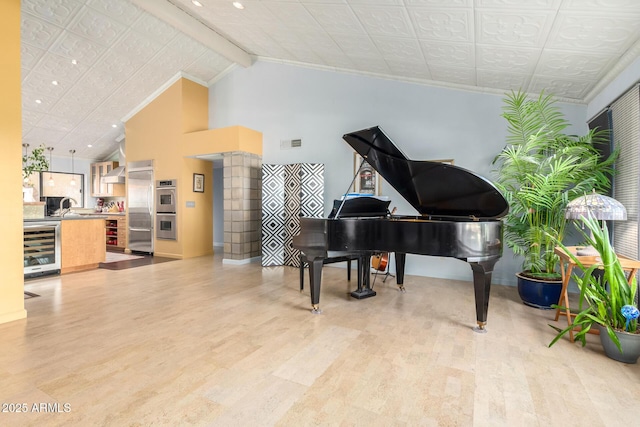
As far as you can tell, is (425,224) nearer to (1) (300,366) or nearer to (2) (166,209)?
(1) (300,366)

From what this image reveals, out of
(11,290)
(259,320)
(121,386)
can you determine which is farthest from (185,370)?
(11,290)

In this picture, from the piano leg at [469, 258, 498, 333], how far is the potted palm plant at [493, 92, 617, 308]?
112 cm

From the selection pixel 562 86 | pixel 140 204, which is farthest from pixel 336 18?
pixel 140 204

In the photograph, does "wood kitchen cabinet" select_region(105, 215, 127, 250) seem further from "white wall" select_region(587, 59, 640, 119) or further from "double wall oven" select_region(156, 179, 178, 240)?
"white wall" select_region(587, 59, 640, 119)

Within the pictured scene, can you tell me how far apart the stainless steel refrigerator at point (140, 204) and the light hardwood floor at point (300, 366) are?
3.62 metres

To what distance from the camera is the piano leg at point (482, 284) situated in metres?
2.72

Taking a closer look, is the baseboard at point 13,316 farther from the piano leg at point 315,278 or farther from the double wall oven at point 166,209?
the double wall oven at point 166,209

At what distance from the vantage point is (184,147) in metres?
6.74

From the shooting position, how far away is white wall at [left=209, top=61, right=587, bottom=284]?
15.2ft

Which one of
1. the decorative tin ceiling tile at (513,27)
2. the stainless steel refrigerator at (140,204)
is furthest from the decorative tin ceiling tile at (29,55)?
the decorative tin ceiling tile at (513,27)

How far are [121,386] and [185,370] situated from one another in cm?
36

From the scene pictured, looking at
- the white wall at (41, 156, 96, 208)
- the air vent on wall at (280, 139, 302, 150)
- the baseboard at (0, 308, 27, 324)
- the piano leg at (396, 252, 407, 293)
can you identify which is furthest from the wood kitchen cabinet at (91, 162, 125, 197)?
the piano leg at (396, 252, 407, 293)

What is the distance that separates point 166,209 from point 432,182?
19.4ft

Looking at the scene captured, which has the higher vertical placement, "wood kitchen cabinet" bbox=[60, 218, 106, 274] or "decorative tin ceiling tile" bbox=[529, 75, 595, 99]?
"decorative tin ceiling tile" bbox=[529, 75, 595, 99]
